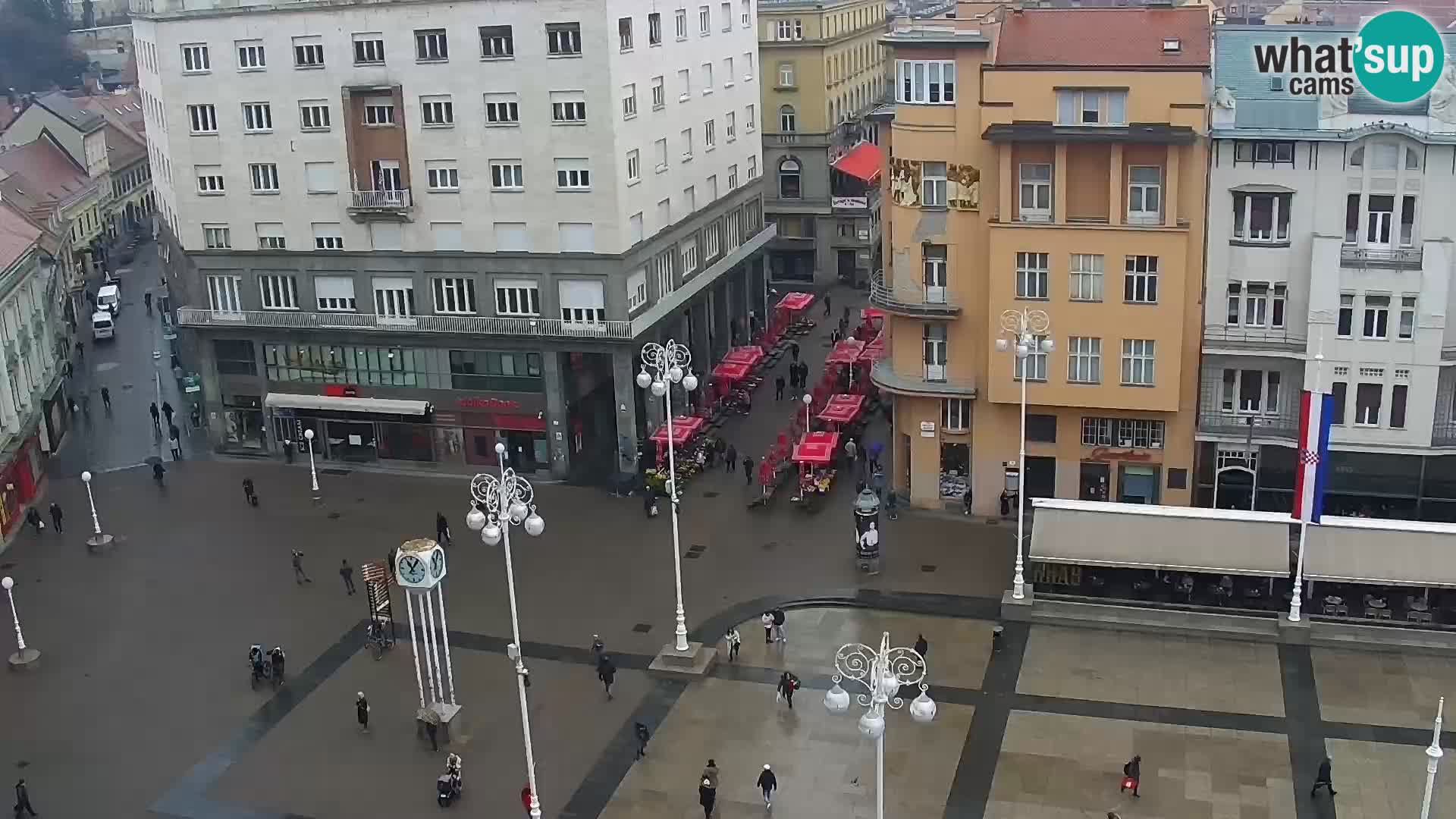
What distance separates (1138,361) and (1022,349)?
969cm

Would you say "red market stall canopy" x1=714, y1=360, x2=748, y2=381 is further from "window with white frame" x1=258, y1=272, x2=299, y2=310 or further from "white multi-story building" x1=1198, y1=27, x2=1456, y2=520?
"white multi-story building" x1=1198, y1=27, x2=1456, y2=520

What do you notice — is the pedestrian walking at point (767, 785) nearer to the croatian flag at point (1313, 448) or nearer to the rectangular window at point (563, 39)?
the croatian flag at point (1313, 448)

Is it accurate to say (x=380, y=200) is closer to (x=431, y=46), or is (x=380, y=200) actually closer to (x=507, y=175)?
(x=507, y=175)

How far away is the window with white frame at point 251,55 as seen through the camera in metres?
60.9

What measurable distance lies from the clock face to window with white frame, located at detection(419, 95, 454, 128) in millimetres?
26429

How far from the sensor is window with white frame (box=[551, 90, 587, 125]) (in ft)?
188

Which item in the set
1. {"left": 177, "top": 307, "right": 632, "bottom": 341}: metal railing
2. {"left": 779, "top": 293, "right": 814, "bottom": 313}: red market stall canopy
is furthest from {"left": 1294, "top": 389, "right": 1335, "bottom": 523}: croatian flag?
{"left": 779, "top": 293, "right": 814, "bottom": 313}: red market stall canopy

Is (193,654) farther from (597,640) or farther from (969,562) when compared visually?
(969,562)

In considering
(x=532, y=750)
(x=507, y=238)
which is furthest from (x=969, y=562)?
(x=507, y=238)

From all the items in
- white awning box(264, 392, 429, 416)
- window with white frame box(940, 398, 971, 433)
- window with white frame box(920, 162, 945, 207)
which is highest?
window with white frame box(920, 162, 945, 207)

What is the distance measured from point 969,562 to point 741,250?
30.4 meters

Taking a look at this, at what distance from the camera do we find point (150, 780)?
39281mm

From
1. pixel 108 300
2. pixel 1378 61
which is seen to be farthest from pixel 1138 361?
pixel 108 300

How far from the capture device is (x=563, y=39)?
56.8 m
